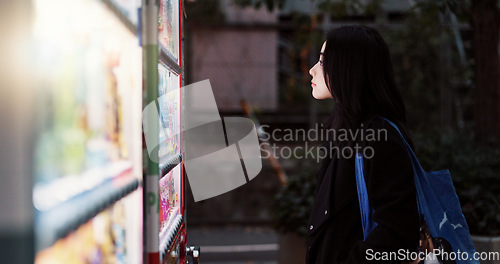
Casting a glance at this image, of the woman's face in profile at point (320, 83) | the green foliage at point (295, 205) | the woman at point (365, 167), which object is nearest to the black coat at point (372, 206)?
the woman at point (365, 167)

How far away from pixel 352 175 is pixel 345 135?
5.8 inches

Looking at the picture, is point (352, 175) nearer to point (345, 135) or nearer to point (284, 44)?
point (345, 135)

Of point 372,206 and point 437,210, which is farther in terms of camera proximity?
point 437,210

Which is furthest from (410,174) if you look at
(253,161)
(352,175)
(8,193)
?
(253,161)

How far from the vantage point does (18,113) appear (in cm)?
78

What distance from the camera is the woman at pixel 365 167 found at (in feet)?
5.11

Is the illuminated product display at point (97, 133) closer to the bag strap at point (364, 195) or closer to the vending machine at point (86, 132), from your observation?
the vending machine at point (86, 132)

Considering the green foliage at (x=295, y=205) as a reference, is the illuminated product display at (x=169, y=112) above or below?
Answer: above

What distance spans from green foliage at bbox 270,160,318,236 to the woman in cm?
237

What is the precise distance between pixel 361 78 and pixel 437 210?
0.51 metres

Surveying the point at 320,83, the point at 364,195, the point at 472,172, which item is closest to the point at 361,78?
the point at 320,83

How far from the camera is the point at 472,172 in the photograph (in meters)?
3.90

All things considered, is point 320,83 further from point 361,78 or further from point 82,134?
point 82,134

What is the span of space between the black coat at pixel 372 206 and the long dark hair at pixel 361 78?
0.07 m
